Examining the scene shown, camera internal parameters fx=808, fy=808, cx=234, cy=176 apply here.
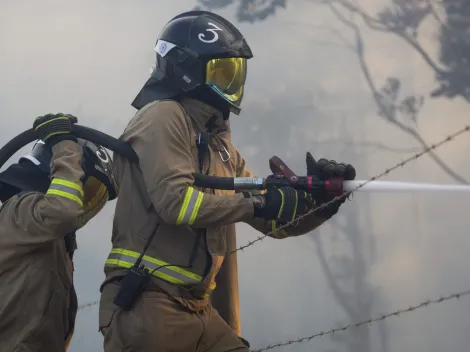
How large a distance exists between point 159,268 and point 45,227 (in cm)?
46

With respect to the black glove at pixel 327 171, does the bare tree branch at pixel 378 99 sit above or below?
above

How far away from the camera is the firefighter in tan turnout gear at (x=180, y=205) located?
2693mm

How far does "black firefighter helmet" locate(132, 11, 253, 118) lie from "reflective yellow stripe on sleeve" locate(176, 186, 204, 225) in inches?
18.6

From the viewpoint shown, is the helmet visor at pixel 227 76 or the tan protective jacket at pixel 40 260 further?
the helmet visor at pixel 227 76

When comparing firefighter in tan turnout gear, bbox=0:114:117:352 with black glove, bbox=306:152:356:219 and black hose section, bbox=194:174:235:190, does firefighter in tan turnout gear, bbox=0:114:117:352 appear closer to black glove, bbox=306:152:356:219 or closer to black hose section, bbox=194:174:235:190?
black hose section, bbox=194:174:235:190

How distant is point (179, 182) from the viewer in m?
2.66

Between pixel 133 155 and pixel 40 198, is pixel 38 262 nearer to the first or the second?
pixel 40 198

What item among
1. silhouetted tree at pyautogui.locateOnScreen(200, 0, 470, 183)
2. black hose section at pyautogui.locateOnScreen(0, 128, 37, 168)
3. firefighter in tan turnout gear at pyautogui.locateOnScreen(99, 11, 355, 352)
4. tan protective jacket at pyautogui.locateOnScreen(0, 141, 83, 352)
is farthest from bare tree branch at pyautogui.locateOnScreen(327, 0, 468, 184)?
black hose section at pyautogui.locateOnScreen(0, 128, 37, 168)

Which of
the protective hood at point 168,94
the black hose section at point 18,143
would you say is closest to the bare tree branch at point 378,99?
the protective hood at point 168,94

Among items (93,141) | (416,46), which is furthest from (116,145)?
(416,46)

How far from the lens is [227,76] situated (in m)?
3.03

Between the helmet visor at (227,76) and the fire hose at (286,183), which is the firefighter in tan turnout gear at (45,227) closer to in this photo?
the fire hose at (286,183)

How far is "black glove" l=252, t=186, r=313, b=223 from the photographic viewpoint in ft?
8.94

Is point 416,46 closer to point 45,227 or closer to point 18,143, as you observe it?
point 18,143
